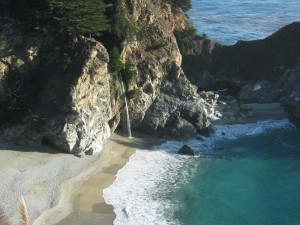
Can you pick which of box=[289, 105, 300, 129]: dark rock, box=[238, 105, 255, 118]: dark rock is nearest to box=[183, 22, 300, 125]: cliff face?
box=[289, 105, 300, 129]: dark rock

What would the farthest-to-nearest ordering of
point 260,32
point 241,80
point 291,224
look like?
1. point 260,32
2. point 241,80
3. point 291,224

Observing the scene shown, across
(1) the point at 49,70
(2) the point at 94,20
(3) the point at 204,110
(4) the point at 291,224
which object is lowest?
(4) the point at 291,224

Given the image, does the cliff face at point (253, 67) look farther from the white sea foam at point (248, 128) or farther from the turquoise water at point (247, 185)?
the turquoise water at point (247, 185)

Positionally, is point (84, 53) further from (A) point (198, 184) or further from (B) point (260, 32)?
(B) point (260, 32)

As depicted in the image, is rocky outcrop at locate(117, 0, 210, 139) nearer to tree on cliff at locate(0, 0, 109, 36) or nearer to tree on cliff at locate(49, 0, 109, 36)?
tree on cliff at locate(49, 0, 109, 36)

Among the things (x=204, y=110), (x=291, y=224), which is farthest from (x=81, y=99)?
(x=291, y=224)

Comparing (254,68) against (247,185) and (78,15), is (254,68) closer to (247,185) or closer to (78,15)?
(247,185)

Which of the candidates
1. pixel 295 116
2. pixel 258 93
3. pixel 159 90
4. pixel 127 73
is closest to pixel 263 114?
pixel 258 93
